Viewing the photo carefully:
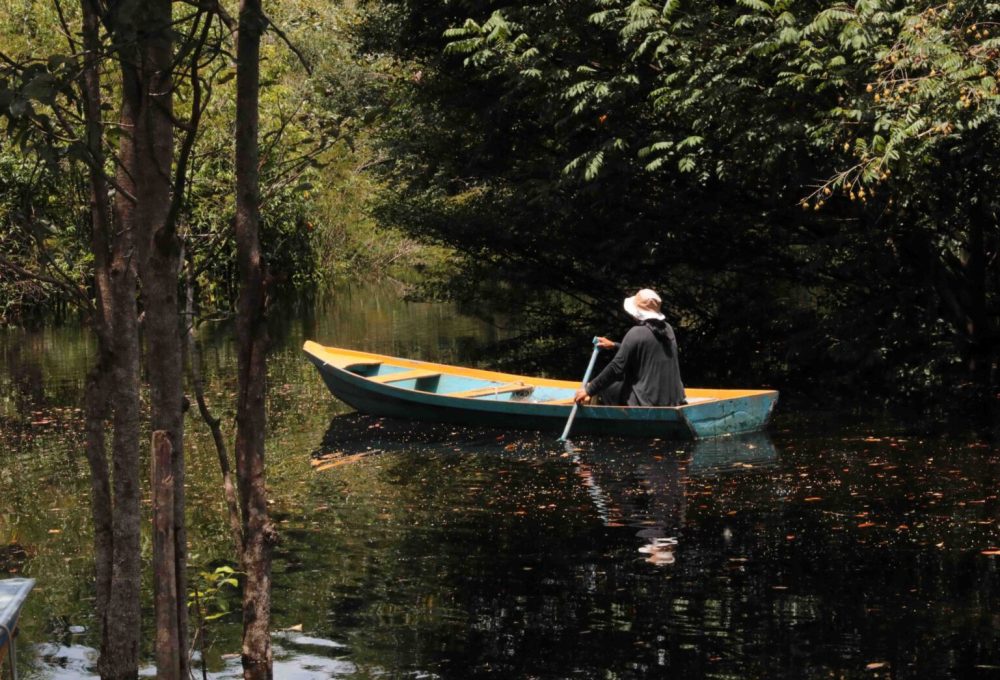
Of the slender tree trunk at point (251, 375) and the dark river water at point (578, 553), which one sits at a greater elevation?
the slender tree trunk at point (251, 375)

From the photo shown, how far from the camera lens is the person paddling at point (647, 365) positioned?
46.1ft

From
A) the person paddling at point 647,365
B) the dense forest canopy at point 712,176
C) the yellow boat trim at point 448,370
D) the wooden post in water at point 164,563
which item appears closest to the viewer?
the wooden post in water at point 164,563

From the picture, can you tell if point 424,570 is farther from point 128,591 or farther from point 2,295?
point 2,295

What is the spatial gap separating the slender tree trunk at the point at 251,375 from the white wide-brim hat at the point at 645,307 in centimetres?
889

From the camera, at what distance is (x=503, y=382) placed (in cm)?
1662

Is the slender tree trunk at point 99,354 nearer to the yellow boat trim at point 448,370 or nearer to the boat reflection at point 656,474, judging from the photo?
the boat reflection at point 656,474

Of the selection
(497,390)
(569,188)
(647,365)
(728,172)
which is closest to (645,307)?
(647,365)

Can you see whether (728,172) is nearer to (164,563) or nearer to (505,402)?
(505,402)

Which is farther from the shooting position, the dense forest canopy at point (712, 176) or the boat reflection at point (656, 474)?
the dense forest canopy at point (712, 176)

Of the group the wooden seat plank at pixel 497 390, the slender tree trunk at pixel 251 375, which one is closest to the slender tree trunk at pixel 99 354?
the slender tree trunk at pixel 251 375

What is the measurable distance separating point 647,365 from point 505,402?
1.57 metres

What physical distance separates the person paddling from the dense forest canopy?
1924 millimetres

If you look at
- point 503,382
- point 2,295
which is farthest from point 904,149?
point 2,295

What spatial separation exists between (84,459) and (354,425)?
3202mm
